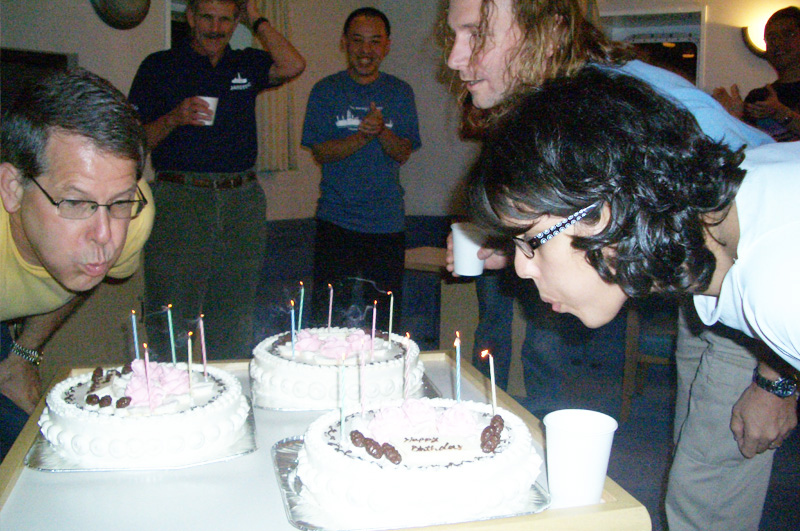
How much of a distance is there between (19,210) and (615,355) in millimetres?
3487

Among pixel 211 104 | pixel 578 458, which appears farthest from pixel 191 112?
pixel 578 458

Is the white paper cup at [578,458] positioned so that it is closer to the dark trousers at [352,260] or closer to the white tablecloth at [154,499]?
the white tablecloth at [154,499]

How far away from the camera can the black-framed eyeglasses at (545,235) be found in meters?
1.15

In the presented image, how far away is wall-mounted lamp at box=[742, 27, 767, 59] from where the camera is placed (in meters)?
4.95

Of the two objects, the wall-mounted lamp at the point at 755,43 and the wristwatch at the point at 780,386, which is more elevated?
the wall-mounted lamp at the point at 755,43

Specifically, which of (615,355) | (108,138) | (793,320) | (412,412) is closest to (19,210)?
(108,138)

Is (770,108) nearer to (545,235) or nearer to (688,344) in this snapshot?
(688,344)

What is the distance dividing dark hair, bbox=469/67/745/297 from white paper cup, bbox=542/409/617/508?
10.3 inches

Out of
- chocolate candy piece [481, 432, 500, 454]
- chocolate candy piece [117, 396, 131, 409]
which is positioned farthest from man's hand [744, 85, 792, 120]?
chocolate candy piece [117, 396, 131, 409]

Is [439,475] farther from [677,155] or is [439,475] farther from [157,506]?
[677,155]

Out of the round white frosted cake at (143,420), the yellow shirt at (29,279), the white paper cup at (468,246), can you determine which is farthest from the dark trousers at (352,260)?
the round white frosted cake at (143,420)

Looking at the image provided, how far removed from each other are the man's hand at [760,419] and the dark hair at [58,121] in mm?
1641

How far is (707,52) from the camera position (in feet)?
16.7

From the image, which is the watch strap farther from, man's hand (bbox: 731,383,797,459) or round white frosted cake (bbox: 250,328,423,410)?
man's hand (bbox: 731,383,797,459)
